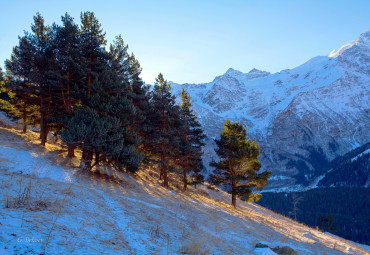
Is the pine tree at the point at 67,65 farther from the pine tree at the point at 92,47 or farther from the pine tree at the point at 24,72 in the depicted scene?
the pine tree at the point at 24,72

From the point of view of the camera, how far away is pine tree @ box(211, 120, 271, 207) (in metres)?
22.0

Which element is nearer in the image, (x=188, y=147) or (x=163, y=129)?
(x=163, y=129)

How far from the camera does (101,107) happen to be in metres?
13.8

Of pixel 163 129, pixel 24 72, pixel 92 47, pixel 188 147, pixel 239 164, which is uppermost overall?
pixel 92 47

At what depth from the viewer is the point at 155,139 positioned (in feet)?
64.9

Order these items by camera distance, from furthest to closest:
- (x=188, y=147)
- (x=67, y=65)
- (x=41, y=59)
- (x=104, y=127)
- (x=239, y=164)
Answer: (x=239, y=164) < (x=188, y=147) < (x=41, y=59) < (x=67, y=65) < (x=104, y=127)

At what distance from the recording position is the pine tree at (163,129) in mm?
20500

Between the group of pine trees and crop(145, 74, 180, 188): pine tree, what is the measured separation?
9cm

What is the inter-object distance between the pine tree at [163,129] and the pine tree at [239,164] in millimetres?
5421

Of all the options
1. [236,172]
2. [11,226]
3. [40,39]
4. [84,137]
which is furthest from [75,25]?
[236,172]

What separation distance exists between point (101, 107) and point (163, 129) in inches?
336

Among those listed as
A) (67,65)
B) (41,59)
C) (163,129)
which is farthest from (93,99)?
(163,129)

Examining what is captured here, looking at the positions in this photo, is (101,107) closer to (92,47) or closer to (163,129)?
(92,47)

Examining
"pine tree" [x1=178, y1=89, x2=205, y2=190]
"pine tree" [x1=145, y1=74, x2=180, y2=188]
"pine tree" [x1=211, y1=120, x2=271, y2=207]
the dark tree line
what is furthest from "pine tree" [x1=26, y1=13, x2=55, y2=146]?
"pine tree" [x1=211, y1=120, x2=271, y2=207]
